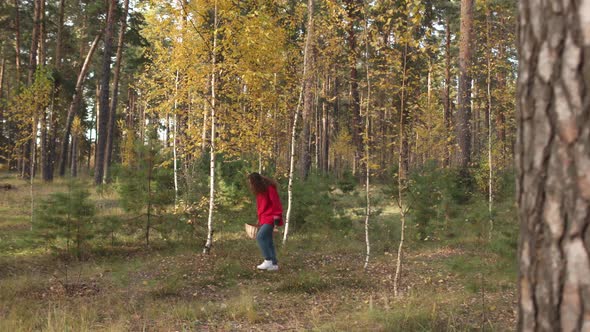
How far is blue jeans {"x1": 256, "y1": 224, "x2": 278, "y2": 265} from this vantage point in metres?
7.80

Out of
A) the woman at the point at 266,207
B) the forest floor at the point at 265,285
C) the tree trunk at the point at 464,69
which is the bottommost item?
the forest floor at the point at 265,285

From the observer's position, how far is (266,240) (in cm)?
791

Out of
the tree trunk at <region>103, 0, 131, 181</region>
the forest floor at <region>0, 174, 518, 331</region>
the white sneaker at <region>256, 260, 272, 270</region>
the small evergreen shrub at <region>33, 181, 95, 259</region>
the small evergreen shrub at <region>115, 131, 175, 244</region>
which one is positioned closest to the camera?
the forest floor at <region>0, 174, 518, 331</region>

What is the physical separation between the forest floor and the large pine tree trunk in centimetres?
336

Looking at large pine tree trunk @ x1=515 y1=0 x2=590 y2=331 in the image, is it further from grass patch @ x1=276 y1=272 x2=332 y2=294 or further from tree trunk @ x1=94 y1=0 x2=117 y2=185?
tree trunk @ x1=94 y1=0 x2=117 y2=185

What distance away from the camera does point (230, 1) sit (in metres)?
9.20

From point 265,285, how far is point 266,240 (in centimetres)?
85

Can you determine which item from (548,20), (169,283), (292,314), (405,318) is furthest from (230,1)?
(548,20)

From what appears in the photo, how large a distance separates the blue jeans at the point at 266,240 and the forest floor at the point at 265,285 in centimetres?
34

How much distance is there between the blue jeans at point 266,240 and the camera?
25.6ft

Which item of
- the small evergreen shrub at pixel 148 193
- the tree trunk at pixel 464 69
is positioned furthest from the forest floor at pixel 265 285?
the tree trunk at pixel 464 69

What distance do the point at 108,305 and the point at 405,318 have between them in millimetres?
3976

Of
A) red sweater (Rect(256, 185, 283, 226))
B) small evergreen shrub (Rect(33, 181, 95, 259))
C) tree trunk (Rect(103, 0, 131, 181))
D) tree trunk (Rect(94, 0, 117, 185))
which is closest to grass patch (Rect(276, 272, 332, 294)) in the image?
red sweater (Rect(256, 185, 283, 226))

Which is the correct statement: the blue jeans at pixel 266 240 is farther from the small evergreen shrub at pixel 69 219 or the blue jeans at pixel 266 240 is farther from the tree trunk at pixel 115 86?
the tree trunk at pixel 115 86
